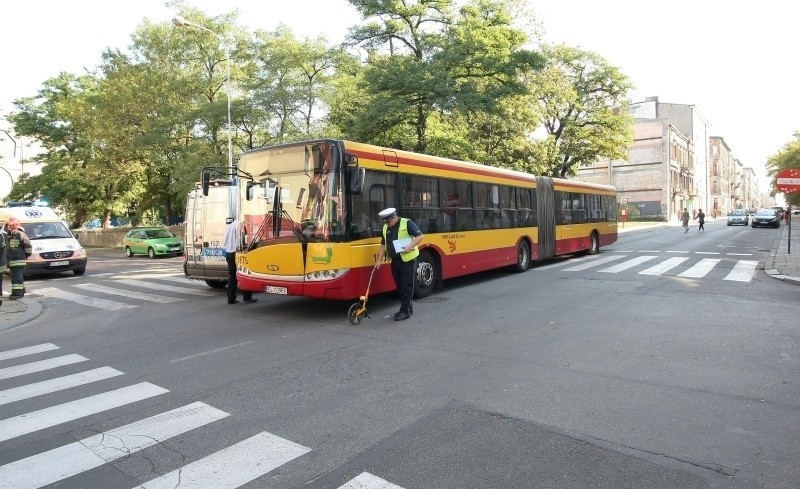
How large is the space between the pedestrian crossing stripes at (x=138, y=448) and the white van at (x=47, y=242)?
13257 mm

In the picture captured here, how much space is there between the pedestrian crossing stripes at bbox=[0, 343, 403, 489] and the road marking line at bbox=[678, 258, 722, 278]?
1220cm

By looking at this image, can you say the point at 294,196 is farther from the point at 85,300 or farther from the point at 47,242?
the point at 47,242

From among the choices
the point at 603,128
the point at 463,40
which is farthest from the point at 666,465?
Result: the point at 603,128

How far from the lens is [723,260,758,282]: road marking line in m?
12.8

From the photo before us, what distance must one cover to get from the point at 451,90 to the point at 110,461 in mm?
19329

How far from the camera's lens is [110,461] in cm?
373

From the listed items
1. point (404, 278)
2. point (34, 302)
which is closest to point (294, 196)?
point (404, 278)

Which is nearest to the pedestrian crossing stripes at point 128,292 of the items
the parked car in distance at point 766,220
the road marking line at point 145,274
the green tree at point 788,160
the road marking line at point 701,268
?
the road marking line at point 145,274

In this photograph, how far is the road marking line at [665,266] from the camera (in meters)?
13.9

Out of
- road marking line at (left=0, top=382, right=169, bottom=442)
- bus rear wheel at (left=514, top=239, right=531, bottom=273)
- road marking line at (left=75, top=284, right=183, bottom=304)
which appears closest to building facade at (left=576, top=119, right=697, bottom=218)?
bus rear wheel at (left=514, top=239, right=531, bottom=273)

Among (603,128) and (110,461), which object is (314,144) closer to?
(110,461)

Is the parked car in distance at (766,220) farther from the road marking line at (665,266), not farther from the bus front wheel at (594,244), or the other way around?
the road marking line at (665,266)

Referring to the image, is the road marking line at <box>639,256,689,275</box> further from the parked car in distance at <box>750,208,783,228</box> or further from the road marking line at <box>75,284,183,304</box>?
the parked car in distance at <box>750,208,783,228</box>

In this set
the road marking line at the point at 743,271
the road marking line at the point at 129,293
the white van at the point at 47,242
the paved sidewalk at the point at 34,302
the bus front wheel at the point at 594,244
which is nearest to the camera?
the paved sidewalk at the point at 34,302
